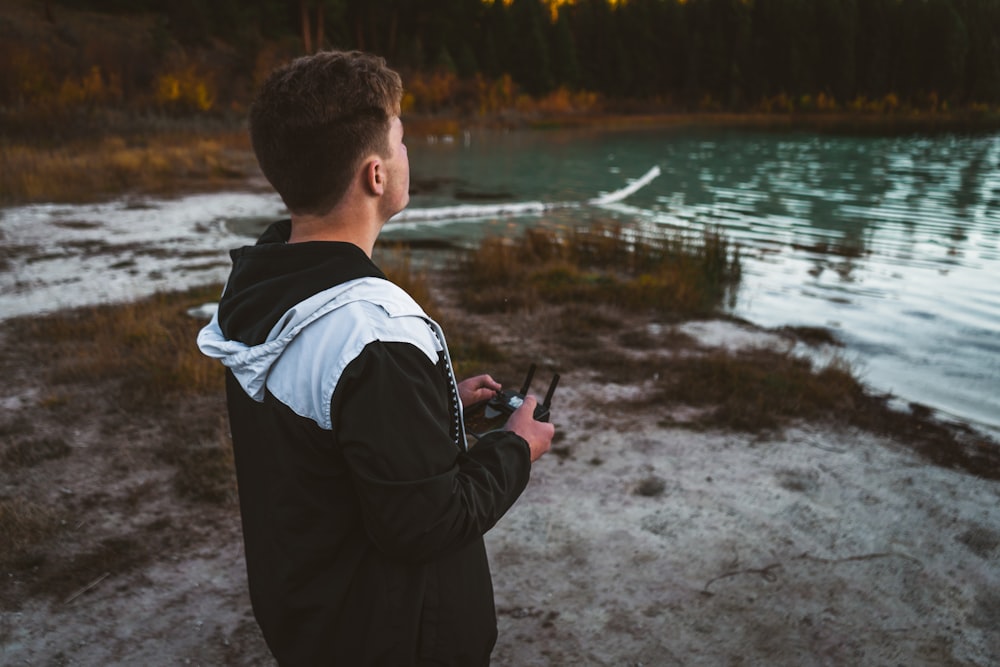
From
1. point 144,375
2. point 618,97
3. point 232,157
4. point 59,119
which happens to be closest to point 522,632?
point 144,375

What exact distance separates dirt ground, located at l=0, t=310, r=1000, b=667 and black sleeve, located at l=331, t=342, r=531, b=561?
1.71 m

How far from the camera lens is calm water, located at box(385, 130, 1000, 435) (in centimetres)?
757

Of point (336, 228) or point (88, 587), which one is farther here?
point (88, 587)

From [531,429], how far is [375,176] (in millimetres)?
636

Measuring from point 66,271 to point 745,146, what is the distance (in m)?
33.6

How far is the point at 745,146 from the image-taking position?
36.6 m

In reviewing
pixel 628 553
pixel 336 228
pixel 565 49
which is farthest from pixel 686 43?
pixel 336 228

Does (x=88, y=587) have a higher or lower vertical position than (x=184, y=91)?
lower

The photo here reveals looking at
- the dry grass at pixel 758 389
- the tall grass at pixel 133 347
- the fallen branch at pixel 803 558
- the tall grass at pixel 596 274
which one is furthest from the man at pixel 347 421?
the tall grass at pixel 596 274

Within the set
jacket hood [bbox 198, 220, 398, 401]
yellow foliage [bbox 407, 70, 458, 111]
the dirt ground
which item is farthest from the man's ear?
yellow foliage [bbox 407, 70, 458, 111]

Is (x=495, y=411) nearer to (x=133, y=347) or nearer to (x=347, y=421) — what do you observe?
(x=347, y=421)

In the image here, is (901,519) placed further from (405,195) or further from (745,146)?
(745,146)

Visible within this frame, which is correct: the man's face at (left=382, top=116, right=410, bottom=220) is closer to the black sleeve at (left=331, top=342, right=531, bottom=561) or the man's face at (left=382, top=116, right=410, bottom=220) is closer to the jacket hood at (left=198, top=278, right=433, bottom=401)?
the jacket hood at (left=198, top=278, right=433, bottom=401)

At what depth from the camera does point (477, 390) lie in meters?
1.85
